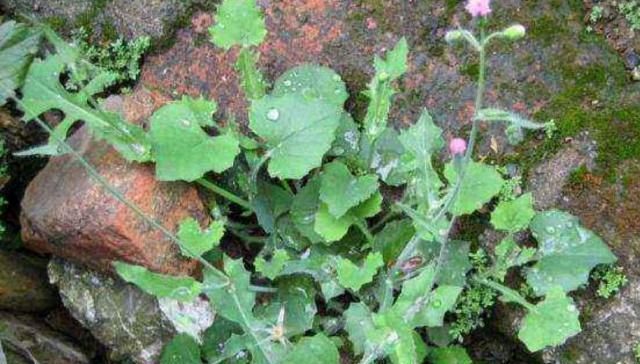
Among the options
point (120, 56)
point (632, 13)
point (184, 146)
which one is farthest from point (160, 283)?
point (632, 13)

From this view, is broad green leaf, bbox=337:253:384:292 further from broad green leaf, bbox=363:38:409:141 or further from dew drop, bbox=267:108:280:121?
dew drop, bbox=267:108:280:121

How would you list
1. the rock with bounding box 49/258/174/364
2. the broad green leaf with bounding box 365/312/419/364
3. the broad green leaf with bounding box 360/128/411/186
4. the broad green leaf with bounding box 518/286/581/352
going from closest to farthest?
the broad green leaf with bounding box 365/312/419/364 → the broad green leaf with bounding box 518/286/581/352 → the broad green leaf with bounding box 360/128/411/186 → the rock with bounding box 49/258/174/364

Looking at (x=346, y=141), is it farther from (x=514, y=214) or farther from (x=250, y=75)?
(x=514, y=214)

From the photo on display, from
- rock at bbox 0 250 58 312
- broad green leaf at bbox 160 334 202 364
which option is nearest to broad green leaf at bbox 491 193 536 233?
broad green leaf at bbox 160 334 202 364

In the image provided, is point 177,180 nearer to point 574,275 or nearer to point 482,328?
point 482,328

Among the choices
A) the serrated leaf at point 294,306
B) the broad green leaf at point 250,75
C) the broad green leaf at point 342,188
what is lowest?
the serrated leaf at point 294,306

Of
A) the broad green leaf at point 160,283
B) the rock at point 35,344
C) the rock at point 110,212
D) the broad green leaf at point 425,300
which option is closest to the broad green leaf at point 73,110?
the rock at point 110,212

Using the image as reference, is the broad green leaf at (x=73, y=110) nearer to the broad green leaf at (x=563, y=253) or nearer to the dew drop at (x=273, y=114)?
the dew drop at (x=273, y=114)
